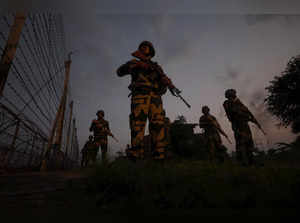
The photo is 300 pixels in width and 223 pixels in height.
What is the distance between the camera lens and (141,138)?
2811 millimetres

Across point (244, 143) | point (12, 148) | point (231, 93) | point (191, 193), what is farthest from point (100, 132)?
point (191, 193)

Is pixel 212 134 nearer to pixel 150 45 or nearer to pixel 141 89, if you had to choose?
pixel 150 45

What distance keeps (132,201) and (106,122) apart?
20.3 ft

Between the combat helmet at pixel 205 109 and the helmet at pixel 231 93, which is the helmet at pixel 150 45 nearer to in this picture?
the helmet at pixel 231 93

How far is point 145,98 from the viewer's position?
9.96 feet

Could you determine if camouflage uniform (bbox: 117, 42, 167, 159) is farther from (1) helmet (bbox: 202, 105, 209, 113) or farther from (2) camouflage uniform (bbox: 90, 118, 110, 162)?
(1) helmet (bbox: 202, 105, 209, 113)

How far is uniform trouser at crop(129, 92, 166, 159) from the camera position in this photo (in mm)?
2779

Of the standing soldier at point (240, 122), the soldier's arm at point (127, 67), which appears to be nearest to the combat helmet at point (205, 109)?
the standing soldier at point (240, 122)

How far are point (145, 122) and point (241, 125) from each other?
2.98 m

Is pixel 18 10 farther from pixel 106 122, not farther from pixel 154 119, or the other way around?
pixel 106 122

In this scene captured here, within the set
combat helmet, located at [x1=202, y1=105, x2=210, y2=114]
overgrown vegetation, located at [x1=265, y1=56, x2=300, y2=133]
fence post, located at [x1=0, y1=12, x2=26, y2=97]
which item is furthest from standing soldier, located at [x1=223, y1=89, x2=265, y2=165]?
overgrown vegetation, located at [x1=265, y1=56, x2=300, y2=133]

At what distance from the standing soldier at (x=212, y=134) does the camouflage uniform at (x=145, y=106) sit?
440 centimetres

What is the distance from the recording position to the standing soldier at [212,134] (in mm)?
6738

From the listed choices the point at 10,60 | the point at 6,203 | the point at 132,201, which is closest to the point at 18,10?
the point at 10,60
